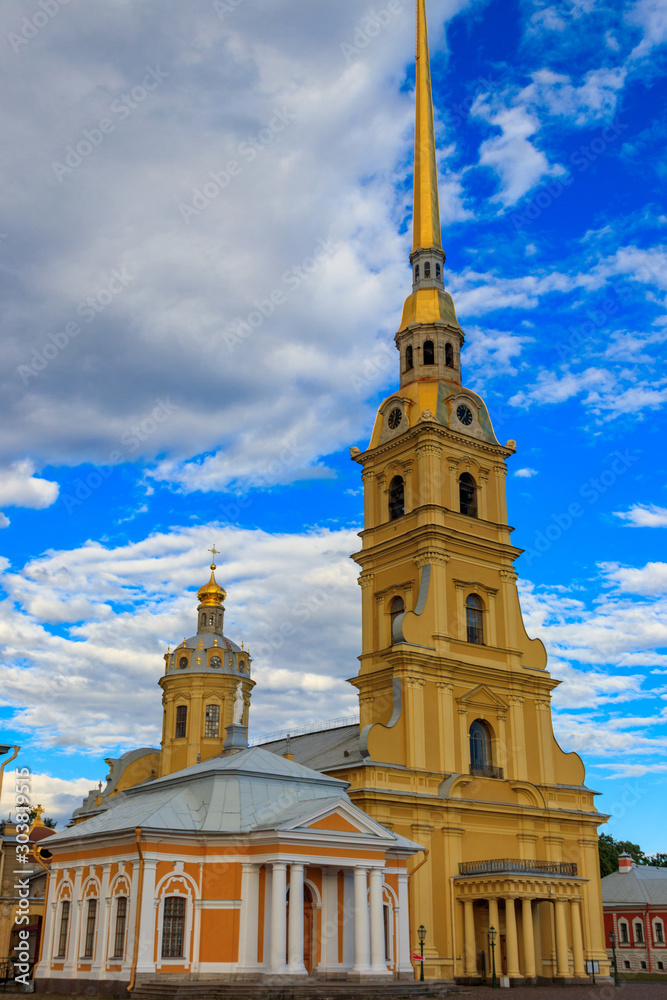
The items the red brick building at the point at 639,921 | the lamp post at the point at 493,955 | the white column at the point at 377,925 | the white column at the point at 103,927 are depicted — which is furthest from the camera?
the red brick building at the point at 639,921

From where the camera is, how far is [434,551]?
42250mm

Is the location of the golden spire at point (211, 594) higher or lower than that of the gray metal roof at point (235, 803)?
higher

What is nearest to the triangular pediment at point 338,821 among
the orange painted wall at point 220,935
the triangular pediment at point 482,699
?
the orange painted wall at point 220,935

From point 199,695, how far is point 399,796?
76.3 feet

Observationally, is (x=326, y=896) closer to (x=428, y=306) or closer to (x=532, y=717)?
(x=532, y=717)

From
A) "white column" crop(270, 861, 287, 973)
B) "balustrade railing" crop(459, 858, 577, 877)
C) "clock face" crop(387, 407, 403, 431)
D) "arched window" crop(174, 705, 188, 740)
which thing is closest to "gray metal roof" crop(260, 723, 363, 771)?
"arched window" crop(174, 705, 188, 740)

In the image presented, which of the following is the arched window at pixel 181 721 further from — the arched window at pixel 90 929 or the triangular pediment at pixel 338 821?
the triangular pediment at pixel 338 821

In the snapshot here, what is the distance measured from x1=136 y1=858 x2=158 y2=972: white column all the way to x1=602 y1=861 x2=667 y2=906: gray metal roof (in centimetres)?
4806

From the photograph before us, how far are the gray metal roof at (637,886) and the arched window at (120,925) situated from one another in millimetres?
47660

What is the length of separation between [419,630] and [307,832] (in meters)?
15.6

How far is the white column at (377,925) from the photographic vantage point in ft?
87.0

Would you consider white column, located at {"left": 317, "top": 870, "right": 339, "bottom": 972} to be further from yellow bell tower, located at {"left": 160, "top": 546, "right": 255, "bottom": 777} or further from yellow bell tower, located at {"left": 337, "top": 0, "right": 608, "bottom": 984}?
yellow bell tower, located at {"left": 160, "top": 546, "right": 255, "bottom": 777}

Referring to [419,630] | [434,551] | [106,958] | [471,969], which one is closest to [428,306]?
[434,551]

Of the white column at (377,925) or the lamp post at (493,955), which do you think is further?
the lamp post at (493,955)
